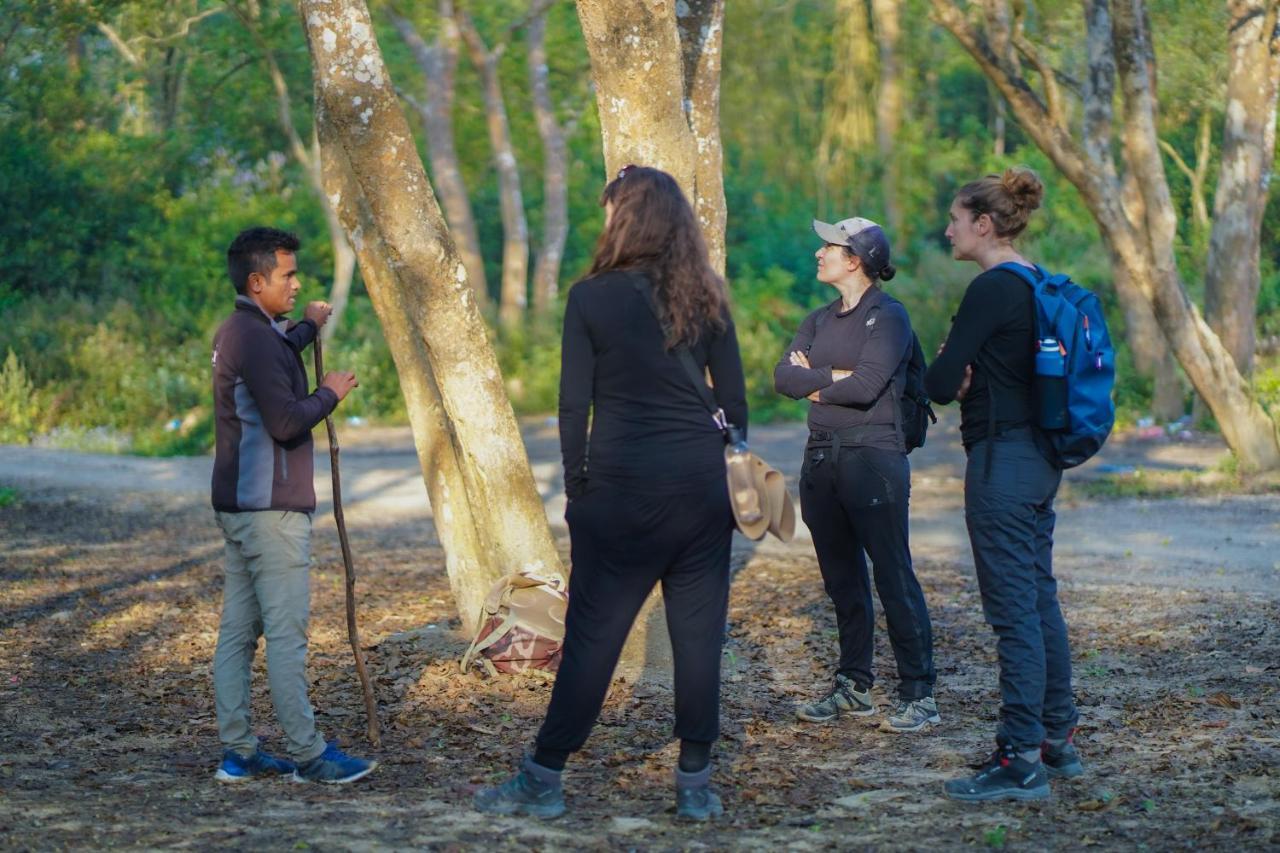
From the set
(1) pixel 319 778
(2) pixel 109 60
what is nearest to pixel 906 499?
(1) pixel 319 778

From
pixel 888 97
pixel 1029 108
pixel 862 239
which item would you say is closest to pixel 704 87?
pixel 862 239

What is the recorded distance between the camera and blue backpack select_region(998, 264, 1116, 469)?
5.12 metres

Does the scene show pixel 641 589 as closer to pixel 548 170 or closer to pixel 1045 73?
pixel 1045 73

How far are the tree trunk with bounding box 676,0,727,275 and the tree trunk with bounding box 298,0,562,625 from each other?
1236mm

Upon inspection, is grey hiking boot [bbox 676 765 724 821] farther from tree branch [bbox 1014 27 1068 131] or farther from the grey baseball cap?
tree branch [bbox 1014 27 1068 131]

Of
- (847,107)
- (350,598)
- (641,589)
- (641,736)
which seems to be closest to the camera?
(641,589)

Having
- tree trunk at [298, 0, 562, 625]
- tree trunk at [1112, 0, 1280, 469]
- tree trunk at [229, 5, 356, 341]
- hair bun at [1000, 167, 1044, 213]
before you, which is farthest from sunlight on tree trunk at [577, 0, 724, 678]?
tree trunk at [229, 5, 356, 341]

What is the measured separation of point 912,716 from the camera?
20.8ft

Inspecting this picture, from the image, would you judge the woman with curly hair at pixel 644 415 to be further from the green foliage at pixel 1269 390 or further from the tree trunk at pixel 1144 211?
the green foliage at pixel 1269 390

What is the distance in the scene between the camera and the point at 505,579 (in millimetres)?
7031

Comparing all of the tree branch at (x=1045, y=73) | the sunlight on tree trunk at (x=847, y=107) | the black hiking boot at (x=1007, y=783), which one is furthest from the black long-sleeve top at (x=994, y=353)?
the sunlight on tree trunk at (x=847, y=107)

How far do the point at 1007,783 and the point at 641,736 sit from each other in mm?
1566

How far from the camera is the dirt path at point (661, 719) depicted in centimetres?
495

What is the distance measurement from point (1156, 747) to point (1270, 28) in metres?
10.9
